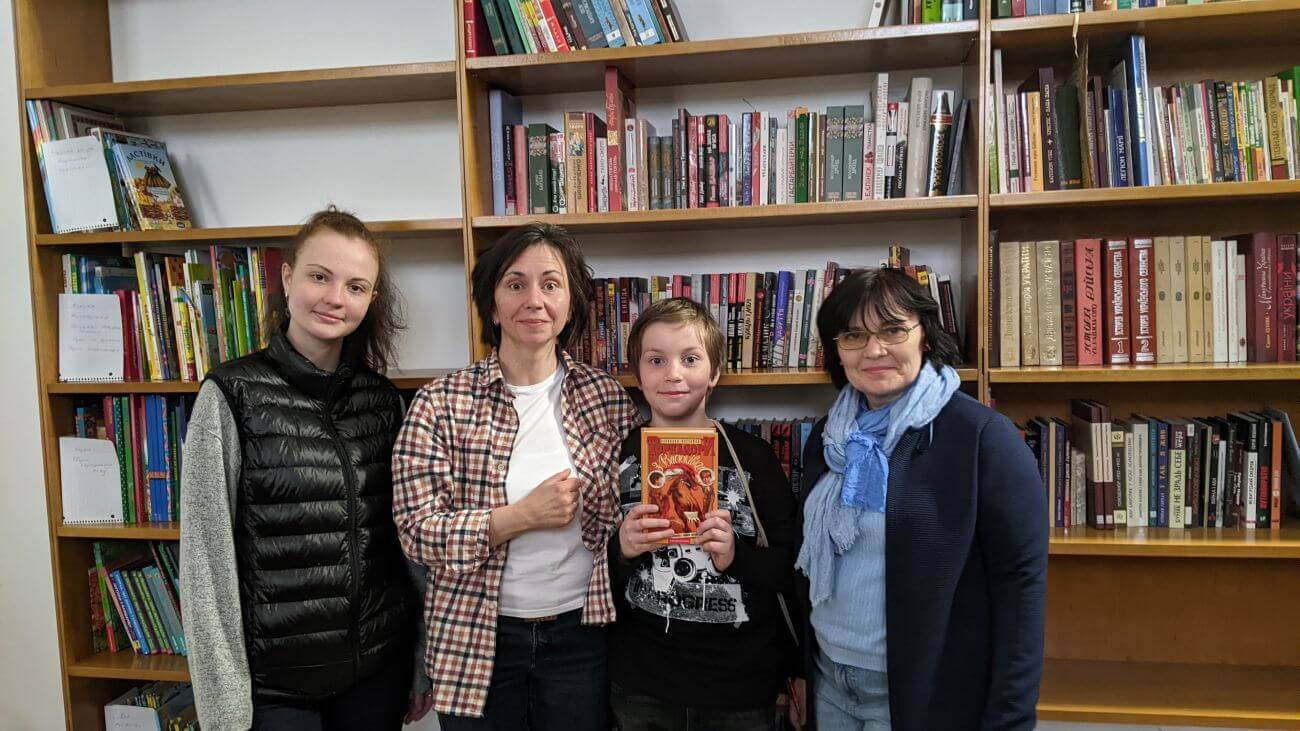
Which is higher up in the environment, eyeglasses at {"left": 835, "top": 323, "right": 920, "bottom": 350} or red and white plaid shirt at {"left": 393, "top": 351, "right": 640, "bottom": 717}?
eyeglasses at {"left": 835, "top": 323, "right": 920, "bottom": 350}

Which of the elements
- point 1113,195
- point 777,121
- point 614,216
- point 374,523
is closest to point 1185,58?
point 1113,195

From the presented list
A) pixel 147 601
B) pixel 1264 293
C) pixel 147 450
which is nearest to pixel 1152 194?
pixel 1264 293

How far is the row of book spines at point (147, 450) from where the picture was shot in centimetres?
229

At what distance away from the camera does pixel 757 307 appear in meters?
2.09

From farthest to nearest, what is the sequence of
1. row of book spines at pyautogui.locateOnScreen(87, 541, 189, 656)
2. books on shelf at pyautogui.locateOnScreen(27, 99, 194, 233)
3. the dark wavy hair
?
row of book spines at pyautogui.locateOnScreen(87, 541, 189, 656)
books on shelf at pyautogui.locateOnScreen(27, 99, 194, 233)
the dark wavy hair

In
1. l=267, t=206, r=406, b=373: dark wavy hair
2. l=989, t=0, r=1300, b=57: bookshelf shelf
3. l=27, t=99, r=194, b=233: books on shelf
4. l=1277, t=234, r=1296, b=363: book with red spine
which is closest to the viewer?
l=267, t=206, r=406, b=373: dark wavy hair

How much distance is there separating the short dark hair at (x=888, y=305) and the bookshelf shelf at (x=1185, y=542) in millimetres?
692

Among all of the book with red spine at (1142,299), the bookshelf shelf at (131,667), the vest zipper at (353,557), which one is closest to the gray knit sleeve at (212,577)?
the vest zipper at (353,557)

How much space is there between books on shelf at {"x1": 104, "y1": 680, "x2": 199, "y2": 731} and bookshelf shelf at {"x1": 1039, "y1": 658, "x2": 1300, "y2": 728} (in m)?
2.51

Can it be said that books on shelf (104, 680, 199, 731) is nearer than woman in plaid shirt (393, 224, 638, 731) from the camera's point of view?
No

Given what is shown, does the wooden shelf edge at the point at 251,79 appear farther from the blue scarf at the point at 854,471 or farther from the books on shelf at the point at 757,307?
the blue scarf at the point at 854,471

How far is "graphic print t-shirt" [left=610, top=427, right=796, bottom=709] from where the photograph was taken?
1.55 meters

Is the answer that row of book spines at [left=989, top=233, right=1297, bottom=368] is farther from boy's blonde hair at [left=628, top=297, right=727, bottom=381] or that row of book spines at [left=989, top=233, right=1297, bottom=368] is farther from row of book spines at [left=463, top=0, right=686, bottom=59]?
row of book spines at [left=463, top=0, right=686, bottom=59]

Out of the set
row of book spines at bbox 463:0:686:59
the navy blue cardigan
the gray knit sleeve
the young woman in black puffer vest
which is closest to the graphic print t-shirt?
the navy blue cardigan
